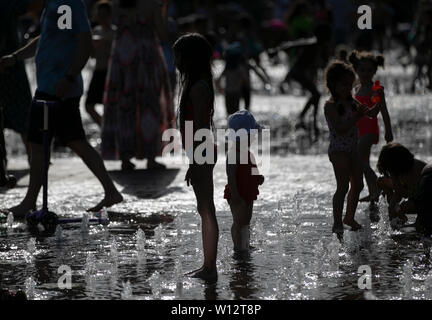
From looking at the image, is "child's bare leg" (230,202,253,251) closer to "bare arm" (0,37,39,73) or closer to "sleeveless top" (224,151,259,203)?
"sleeveless top" (224,151,259,203)

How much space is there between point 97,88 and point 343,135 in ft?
18.5

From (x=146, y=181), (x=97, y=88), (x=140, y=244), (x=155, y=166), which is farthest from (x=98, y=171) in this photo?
(x=97, y=88)

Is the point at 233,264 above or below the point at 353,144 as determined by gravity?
below

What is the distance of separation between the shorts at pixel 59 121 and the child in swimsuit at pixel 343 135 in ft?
6.93

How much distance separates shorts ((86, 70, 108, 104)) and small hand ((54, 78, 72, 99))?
185 inches

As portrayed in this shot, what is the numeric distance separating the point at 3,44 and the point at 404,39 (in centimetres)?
2485

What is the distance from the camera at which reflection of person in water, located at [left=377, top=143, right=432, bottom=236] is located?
350 inches

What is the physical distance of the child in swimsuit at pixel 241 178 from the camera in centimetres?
845

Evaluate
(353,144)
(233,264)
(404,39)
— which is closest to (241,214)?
(233,264)

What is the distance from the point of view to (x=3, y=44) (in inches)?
469

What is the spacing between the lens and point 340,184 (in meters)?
9.32

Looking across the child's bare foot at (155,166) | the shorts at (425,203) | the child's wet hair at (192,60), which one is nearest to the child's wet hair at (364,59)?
the shorts at (425,203)

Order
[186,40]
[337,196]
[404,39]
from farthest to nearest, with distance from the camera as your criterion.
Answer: [404,39] → [337,196] → [186,40]
